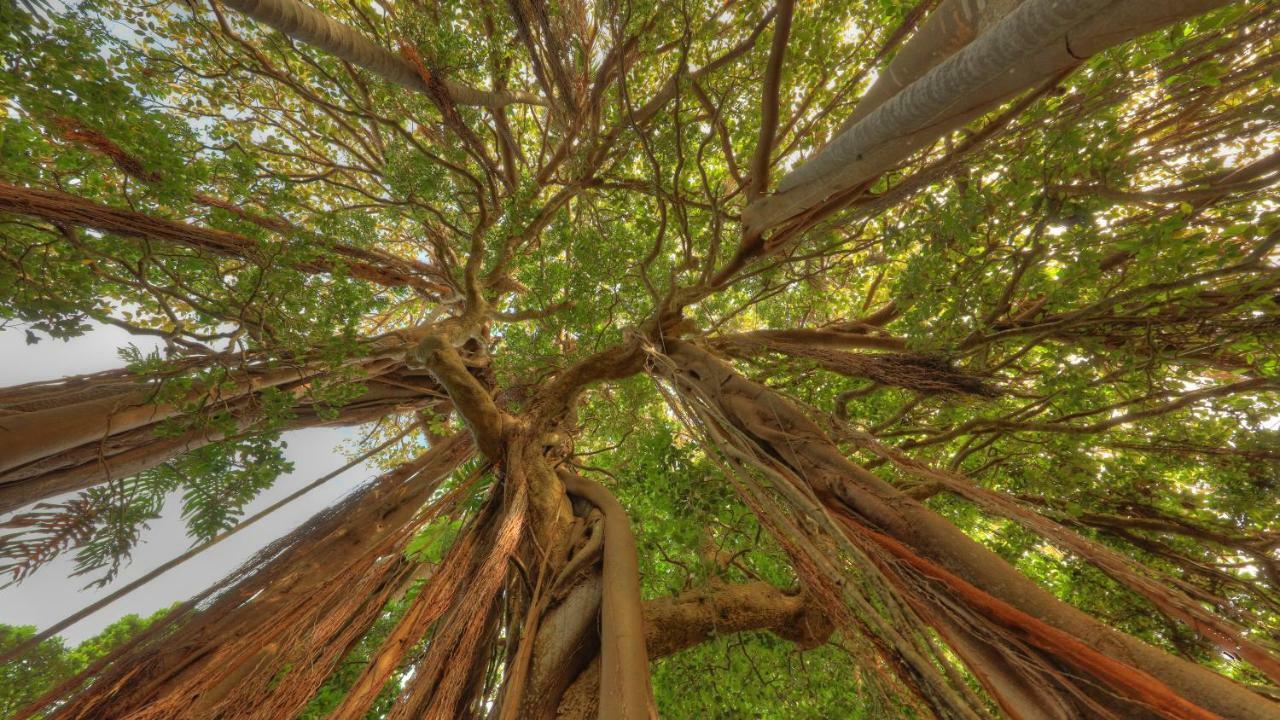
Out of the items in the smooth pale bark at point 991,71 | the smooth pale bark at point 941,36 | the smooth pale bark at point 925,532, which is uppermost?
the smooth pale bark at point 941,36

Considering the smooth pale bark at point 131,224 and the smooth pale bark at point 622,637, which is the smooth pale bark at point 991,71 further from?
the smooth pale bark at point 131,224

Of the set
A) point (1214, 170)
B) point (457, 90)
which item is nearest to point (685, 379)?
point (1214, 170)

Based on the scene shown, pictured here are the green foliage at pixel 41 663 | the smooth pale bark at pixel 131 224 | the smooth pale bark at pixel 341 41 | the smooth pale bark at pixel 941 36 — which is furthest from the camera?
the green foliage at pixel 41 663

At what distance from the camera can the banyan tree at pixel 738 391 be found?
131cm

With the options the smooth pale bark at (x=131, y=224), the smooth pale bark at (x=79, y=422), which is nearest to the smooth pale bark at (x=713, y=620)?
the smooth pale bark at (x=79, y=422)

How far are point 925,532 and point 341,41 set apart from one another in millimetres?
3616

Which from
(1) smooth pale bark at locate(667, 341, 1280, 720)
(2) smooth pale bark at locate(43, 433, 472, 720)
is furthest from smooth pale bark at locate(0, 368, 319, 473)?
(1) smooth pale bark at locate(667, 341, 1280, 720)

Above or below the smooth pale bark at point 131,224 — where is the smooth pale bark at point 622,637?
below

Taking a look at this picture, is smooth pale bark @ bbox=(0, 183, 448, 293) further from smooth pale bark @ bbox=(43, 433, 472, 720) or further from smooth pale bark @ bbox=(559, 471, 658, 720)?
smooth pale bark @ bbox=(559, 471, 658, 720)

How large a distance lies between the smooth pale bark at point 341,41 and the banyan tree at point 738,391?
0.07 feet

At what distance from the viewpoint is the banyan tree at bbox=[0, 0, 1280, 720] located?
51.4 inches

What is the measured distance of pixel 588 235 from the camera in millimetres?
3213

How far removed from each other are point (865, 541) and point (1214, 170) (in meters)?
1.91

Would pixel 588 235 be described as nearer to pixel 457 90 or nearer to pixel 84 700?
pixel 457 90
